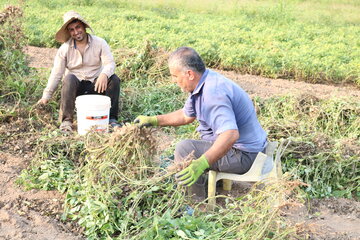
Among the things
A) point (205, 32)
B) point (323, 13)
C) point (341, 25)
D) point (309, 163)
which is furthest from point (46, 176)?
point (323, 13)

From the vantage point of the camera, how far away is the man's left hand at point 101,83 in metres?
4.56

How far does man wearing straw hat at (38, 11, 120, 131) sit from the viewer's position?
14.9ft

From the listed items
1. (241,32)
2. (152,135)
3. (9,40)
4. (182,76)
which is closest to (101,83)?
(152,135)

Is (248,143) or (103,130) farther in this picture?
(103,130)

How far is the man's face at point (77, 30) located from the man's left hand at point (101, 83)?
416mm

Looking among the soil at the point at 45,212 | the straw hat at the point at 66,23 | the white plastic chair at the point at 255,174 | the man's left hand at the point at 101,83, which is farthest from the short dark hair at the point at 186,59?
the straw hat at the point at 66,23

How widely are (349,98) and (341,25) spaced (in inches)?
292

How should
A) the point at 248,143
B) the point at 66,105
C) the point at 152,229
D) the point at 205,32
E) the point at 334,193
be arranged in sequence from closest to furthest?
the point at 152,229, the point at 248,143, the point at 334,193, the point at 66,105, the point at 205,32

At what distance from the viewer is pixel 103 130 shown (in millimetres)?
4090

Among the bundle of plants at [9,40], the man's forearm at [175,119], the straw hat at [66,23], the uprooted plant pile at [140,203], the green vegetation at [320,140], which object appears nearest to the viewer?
the uprooted plant pile at [140,203]

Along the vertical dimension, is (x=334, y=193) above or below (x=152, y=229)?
below

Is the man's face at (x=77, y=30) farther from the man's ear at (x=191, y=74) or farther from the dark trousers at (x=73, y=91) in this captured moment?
the man's ear at (x=191, y=74)

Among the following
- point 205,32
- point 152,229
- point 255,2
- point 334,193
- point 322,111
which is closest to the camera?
point 152,229

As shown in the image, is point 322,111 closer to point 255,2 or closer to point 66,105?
point 66,105
